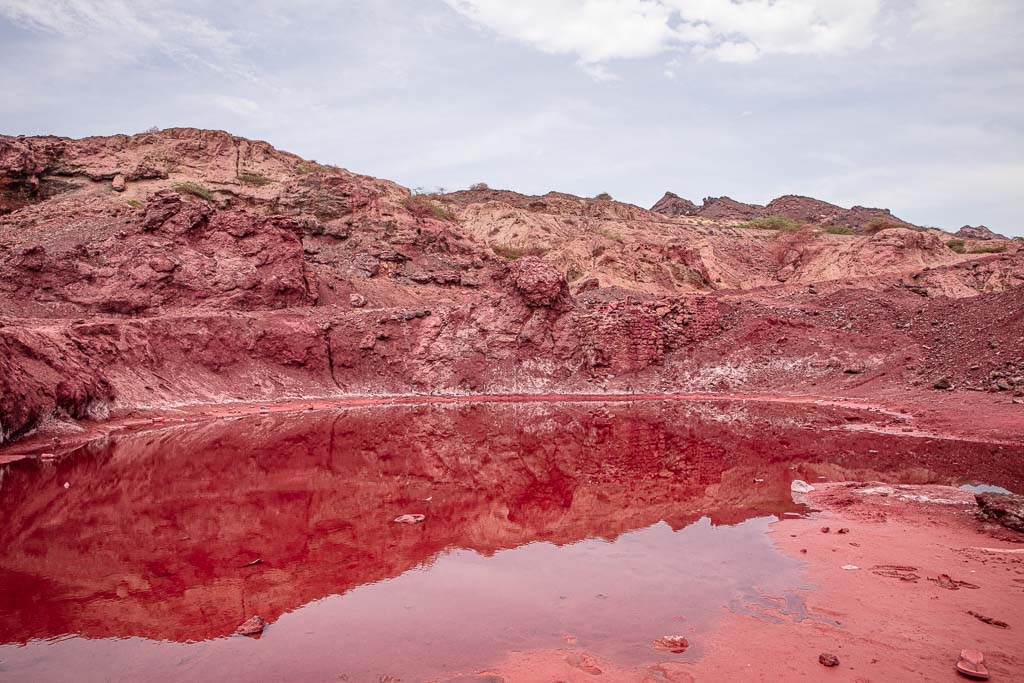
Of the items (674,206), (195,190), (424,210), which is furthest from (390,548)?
(674,206)

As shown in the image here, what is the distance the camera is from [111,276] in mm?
25281

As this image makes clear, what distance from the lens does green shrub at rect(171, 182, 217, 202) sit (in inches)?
1537

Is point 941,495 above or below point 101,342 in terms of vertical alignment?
below

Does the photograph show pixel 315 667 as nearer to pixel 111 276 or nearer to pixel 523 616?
pixel 523 616

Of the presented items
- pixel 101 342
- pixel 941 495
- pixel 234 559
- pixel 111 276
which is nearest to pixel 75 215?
pixel 111 276

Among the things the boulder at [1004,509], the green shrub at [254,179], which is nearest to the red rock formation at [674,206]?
the green shrub at [254,179]

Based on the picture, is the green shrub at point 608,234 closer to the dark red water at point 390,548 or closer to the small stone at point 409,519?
the dark red water at point 390,548

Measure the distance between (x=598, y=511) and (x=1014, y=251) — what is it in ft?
132

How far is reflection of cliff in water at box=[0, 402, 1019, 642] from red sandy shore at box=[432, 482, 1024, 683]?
165 cm

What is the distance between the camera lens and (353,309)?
29234 millimetres

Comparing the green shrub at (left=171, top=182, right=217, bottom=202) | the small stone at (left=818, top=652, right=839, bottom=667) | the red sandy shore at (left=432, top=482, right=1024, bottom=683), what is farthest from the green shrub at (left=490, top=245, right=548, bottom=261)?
the small stone at (left=818, top=652, right=839, bottom=667)

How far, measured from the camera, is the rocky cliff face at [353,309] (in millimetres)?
20875

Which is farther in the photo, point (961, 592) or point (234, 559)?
point (234, 559)

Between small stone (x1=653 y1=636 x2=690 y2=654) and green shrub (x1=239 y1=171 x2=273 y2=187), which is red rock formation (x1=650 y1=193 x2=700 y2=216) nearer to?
green shrub (x1=239 y1=171 x2=273 y2=187)
